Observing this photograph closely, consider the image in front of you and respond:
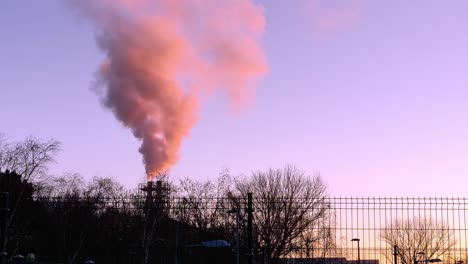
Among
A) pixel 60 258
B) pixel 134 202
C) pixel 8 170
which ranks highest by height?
pixel 8 170

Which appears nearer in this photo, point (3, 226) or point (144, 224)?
point (3, 226)

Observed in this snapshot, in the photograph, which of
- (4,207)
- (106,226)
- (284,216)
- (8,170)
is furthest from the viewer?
(8,170)

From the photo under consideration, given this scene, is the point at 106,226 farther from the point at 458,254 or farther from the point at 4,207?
the point at 458,254

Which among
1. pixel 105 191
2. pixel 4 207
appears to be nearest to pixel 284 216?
pixel 4 207

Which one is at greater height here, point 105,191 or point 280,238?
point 105,191

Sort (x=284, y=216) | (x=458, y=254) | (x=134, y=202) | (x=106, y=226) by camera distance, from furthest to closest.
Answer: (x=284, y=216) → (x=106, y=226) → (x=134, y=202) → (x=458, y=254)

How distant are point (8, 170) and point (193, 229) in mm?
28551

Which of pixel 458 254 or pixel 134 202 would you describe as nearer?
pixel 458 254

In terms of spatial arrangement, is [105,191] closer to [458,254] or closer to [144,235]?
[144,235]

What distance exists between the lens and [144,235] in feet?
122

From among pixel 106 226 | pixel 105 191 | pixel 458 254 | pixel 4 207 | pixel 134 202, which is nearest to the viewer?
pixel 4 207

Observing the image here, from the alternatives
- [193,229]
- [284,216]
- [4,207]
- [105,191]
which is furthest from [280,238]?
[105,191]

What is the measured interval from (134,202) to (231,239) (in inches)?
351

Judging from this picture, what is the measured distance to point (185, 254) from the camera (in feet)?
92.6
